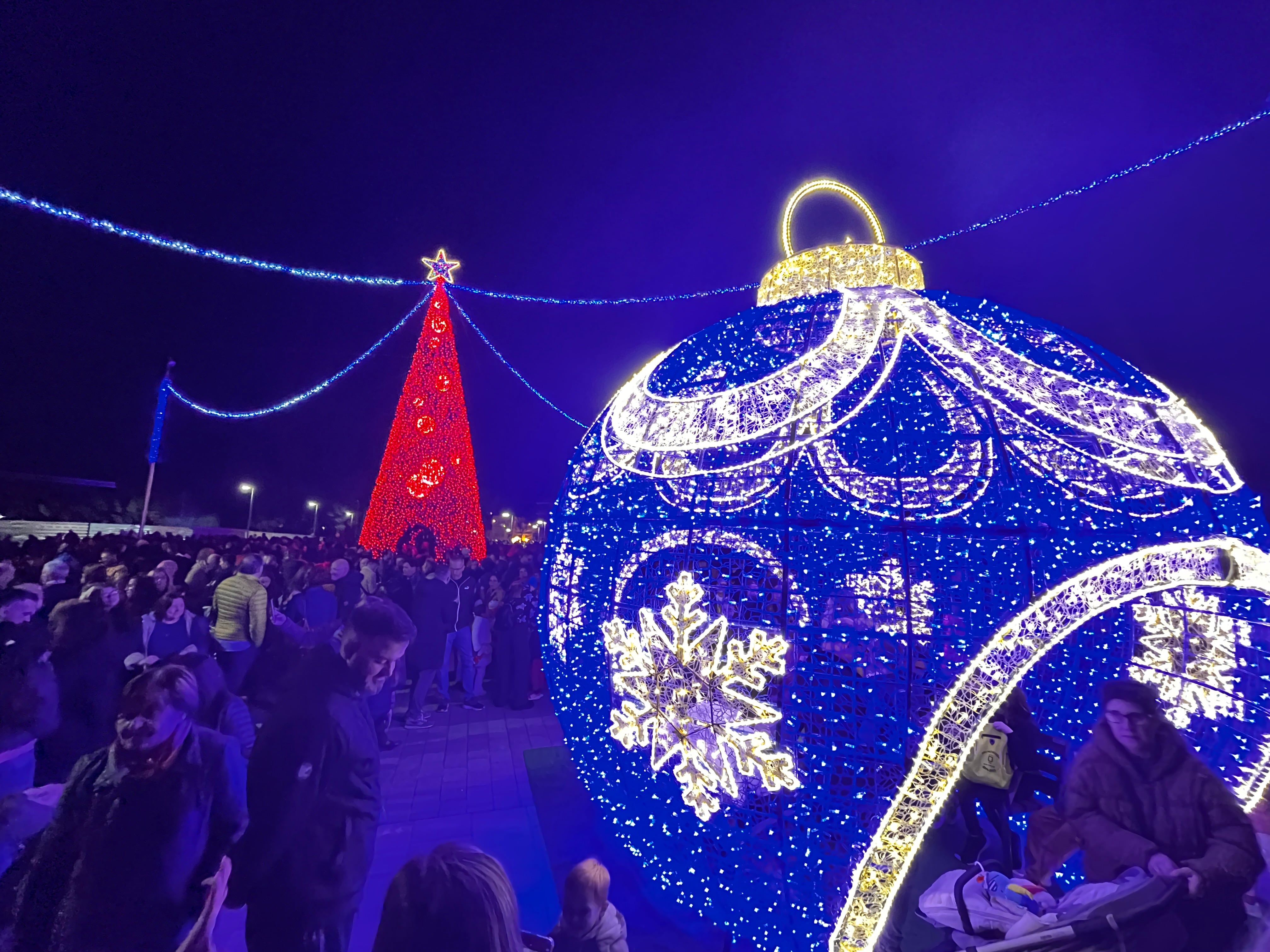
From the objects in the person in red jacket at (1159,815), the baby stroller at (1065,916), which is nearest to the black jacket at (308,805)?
the baby stroller at (1065,916)

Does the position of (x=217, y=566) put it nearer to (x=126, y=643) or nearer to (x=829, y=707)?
(x=126, y=643)

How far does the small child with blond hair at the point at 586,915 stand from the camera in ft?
7.46

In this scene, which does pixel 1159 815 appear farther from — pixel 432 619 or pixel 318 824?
pixel 432 619

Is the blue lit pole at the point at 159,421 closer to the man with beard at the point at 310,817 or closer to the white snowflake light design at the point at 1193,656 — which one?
the man with beard at the point at 310,817

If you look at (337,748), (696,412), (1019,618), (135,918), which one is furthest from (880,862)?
(135,918)

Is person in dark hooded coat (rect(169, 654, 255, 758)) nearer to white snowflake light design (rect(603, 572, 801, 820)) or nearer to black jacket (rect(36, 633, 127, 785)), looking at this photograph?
black jacket (rect(36, 633, 127, 785))

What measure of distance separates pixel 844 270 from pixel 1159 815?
2.68 metres

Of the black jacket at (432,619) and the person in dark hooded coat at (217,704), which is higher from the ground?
the black jacket at (432,619)

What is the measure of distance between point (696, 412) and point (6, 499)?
2976 cm

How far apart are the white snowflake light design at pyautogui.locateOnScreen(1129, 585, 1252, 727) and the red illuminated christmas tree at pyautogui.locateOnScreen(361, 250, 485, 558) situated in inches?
409

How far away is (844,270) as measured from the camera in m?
3.06

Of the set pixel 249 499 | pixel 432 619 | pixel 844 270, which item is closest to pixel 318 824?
pixel 844 270

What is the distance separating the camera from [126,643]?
3.84 metres

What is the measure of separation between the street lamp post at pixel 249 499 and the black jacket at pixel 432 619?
30229 mm
